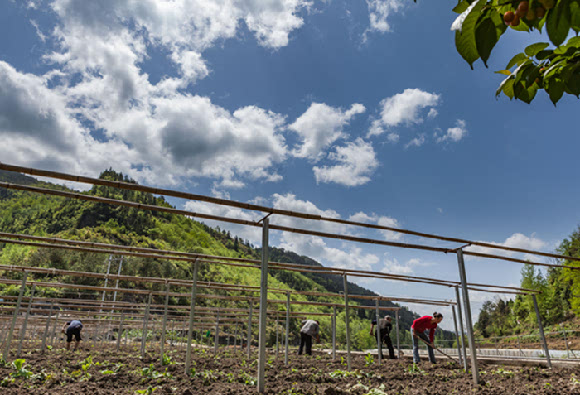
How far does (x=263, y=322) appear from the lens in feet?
14.2

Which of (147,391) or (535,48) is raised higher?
(535,48)

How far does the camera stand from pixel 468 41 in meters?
1.33

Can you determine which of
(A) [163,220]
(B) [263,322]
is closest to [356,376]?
(B) [263,322]

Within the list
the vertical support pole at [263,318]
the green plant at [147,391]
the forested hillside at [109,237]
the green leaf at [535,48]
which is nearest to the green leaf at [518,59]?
the green leaf at [535,48]

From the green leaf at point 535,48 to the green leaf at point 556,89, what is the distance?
16cm

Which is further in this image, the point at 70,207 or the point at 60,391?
the point at 70,207

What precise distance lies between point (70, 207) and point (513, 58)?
285 ft

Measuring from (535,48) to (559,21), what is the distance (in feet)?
1.31

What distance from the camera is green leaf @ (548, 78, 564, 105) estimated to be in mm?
1681

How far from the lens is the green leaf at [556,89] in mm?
1681

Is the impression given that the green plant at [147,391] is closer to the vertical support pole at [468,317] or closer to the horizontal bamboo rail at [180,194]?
the horizontal bamboo rail at [180,194]

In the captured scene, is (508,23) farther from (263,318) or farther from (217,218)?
(217,218)

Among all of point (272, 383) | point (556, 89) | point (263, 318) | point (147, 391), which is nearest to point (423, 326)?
point (272, 383)

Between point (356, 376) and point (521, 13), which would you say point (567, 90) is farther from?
point (356, 376)
